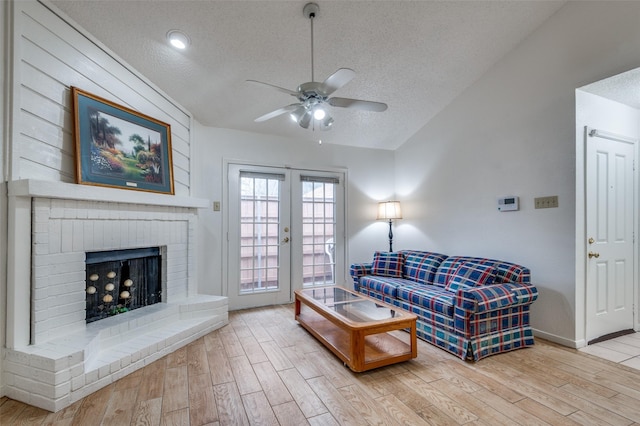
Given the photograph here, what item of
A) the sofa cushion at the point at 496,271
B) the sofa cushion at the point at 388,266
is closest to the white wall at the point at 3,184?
the sofa cushion at the point at 388,266

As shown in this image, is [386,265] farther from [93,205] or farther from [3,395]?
[3,395]

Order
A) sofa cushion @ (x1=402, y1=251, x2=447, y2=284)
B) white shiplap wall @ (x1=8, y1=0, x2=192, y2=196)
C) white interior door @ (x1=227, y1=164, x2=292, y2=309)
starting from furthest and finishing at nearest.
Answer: white interior door @ (x1=227, y1=164, x2=292, y2=309) → sofa cushion @ (x1=402, y1=251, x2=447, y2=284) → white shiplap wall @ (x1=8, y1=0, x2=192, y2=196)

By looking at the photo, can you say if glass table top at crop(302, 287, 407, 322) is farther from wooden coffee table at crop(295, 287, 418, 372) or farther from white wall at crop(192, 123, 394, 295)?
white wall at crop(192, 123, 394, 295)

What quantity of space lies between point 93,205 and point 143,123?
943 millimetres

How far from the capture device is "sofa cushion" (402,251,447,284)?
3.77 meters

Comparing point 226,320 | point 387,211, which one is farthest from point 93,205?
point 387,211

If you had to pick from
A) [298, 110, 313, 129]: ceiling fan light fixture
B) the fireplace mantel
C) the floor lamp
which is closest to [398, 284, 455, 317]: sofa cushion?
the floor lamp

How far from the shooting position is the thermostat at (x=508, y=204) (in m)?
3.25

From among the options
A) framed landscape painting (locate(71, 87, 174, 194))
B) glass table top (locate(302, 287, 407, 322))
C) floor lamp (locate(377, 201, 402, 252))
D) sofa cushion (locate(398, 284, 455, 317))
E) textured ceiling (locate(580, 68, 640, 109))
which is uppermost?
textured ceiling (locate(580, 68, 640, 109))

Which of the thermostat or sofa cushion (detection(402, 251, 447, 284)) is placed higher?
the thermostat

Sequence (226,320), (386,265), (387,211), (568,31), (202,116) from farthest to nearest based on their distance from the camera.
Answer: (387,211) < (386,265) < (202,116) < (226,320) < (568,31)

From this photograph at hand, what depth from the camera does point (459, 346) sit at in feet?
8.61

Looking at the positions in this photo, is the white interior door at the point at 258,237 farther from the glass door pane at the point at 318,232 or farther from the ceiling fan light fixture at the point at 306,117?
the ceiling fan light fixture at the point at 306,117

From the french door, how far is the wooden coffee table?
1.04 m
